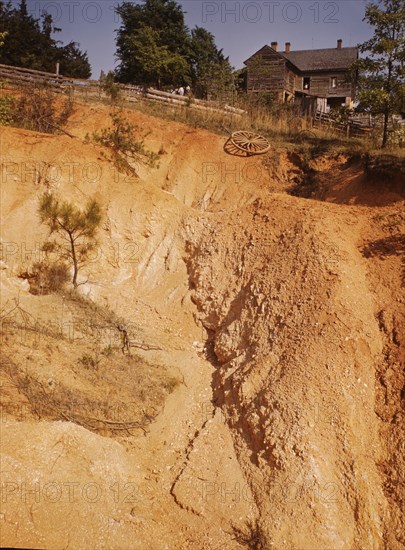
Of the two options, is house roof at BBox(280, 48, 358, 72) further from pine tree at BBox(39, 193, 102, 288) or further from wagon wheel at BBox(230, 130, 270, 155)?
pine tree at BBox(39, 193, 102, 288)

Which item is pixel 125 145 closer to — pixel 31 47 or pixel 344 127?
pixel 344 127

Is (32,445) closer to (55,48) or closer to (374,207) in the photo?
(374,207)

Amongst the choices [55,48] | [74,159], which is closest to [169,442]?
[74,159]

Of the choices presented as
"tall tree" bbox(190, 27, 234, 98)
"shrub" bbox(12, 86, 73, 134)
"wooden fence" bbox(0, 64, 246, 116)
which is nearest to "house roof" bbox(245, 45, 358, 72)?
"tall tree" bbox(190, 27, 234, 98)

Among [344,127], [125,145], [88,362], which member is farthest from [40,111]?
[344,127]

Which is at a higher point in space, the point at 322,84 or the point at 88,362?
the point at 322,84

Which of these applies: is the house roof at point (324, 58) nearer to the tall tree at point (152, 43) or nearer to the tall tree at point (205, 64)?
the tall tree at point (205, 64)
